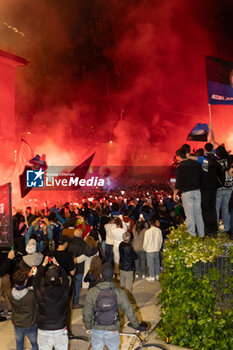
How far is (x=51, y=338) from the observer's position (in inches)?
199

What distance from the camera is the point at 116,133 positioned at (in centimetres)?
3375

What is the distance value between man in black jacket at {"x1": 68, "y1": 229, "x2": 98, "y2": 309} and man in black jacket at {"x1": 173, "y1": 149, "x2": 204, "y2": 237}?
2.58m

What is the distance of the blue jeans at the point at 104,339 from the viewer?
4.83 metres

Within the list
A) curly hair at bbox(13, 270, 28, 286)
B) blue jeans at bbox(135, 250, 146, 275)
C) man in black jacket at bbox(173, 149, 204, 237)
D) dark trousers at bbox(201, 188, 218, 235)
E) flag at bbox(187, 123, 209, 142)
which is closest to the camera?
curly hair at bbox(13, 270, 28, 286)

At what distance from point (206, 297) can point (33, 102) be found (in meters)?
26.7

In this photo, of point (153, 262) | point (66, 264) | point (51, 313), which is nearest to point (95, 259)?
point (66, 264)

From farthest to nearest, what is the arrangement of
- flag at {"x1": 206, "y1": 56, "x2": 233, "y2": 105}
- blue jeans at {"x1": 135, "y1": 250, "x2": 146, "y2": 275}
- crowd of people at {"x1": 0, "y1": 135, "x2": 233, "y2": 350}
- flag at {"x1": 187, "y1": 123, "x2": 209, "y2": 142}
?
blue jeans at {"x1": 135, "y1": 250, "x2": 146, "y2": 275}
flag at {"x1": 206, "y1": 56, "x2": 233, "y2": 105}
flag at {"x1": 187, "y1": 123, "x2": 209, "y2": 142}
crowd of people at {"x1": 0, "y1": 135, "x2": 233, "y2": 350}

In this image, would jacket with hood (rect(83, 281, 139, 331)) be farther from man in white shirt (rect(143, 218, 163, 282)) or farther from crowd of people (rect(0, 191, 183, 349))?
man in white shirt (rect(143, 218, 163, 282))

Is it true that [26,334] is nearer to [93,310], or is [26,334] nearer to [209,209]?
[93,310]

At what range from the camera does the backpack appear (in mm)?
4793

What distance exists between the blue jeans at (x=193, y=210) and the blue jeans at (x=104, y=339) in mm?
2517

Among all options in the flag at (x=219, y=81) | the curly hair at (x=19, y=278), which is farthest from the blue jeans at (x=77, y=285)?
the flag at (x=219, y=81)

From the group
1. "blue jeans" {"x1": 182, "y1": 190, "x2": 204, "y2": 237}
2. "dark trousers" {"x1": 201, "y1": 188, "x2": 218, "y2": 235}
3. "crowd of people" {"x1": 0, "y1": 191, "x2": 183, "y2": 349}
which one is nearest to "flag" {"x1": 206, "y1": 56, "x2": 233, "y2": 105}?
"crowd of people" {"x1": 0, "y1": 191, "x2": 183, "y2": 349}

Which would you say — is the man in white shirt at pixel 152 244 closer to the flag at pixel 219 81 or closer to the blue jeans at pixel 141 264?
the blue jeans at pixel 141 264
